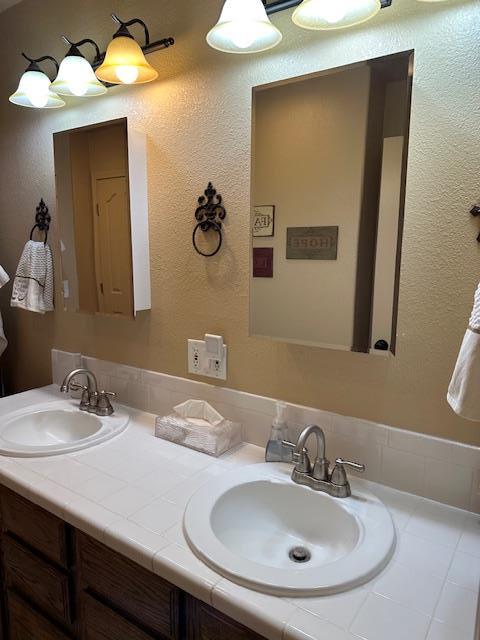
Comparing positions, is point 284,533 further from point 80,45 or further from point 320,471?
point 80,45

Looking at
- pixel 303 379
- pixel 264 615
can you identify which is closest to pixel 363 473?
pixel 303 379

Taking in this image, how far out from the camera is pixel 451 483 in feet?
3.31

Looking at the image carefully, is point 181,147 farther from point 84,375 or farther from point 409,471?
point 409,471

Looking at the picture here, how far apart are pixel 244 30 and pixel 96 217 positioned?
2.72 feet

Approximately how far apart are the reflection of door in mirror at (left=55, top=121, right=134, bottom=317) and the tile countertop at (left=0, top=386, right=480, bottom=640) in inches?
22.3

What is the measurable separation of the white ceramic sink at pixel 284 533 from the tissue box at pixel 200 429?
0.16 metres

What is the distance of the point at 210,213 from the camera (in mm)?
1333

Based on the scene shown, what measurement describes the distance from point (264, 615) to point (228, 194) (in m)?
1.07

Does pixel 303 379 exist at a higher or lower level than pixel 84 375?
higher

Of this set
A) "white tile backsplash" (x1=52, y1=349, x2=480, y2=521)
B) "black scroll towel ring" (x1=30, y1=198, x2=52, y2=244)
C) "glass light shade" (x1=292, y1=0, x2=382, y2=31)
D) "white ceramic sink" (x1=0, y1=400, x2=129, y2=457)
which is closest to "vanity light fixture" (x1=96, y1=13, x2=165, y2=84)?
"glass light shade" (x1=292, y1=0, x2=382, y2=31)

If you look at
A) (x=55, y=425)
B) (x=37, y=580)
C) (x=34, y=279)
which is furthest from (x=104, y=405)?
(x=34, y=279)

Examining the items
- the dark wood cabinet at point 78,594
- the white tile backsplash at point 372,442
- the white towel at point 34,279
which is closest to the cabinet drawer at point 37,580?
the dark wood cabinet at point 78,594

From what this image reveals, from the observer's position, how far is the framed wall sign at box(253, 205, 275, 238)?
46.9 inches

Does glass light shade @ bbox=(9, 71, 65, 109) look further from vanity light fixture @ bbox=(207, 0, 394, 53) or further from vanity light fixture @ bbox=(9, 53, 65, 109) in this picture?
vanity light fixture @ bbox=(207, 0, 394, 53)
